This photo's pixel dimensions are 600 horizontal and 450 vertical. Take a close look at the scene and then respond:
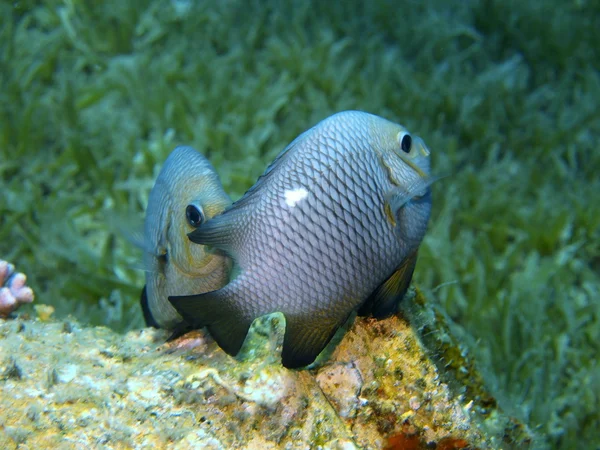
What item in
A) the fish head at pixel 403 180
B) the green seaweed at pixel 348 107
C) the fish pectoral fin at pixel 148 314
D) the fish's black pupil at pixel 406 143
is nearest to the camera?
the fish head at pixel 403 180

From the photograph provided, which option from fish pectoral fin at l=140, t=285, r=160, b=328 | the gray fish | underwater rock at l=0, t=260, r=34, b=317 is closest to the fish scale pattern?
the gray fish

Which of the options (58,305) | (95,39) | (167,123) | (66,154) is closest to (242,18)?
(95,39)

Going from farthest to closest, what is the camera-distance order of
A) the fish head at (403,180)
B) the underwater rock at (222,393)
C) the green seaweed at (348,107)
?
the green seaweed at (348,107), the fish head at (403,180), the underwater rock at (222,393)

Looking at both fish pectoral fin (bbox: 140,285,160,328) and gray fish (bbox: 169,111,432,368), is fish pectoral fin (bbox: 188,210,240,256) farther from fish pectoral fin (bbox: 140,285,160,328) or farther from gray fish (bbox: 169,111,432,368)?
fish pectoral fin (bbox: 140,285,160,328)

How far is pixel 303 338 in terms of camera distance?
1.59 metres

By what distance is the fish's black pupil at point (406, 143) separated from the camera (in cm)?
176

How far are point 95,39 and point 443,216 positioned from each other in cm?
389

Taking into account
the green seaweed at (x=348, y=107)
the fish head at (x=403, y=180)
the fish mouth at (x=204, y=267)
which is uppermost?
the fish head at (x=403, y=180)

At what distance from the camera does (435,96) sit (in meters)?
5.60

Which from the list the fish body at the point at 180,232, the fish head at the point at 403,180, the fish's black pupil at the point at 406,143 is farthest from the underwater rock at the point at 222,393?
the fish's black pupil at the point at 406,143

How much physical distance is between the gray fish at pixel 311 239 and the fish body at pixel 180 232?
0.16 meters

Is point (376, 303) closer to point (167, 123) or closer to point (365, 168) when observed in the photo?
point (365, 168)

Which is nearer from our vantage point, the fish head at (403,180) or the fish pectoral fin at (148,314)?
the fish head at (403,180)

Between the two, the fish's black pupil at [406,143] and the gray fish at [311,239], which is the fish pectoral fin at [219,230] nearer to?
the gray fish at [311,239]
